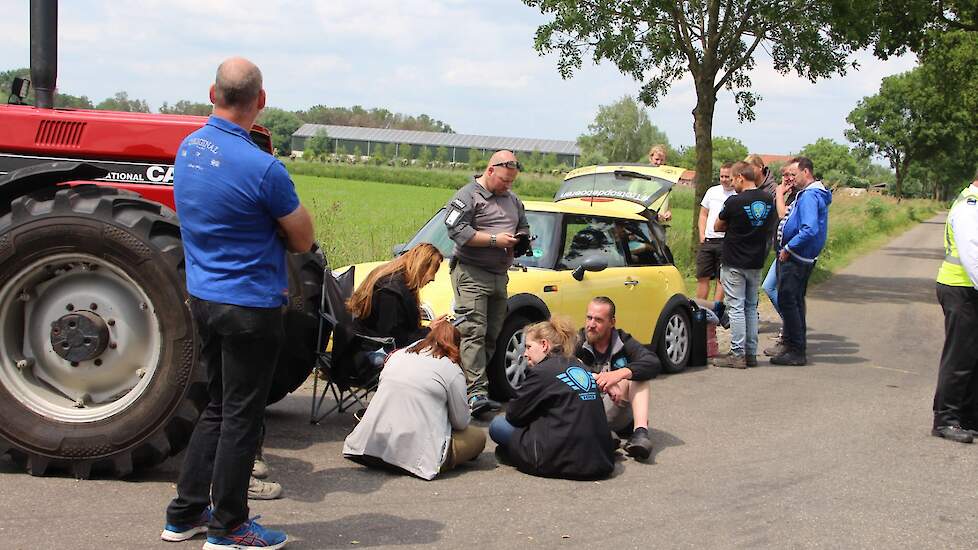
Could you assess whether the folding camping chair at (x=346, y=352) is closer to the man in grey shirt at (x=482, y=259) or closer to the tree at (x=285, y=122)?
the man in grey shirt at (x=482, y=259)

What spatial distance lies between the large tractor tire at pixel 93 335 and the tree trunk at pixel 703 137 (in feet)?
46.0

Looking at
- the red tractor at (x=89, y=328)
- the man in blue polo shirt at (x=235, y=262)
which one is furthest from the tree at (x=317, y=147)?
the man in blue polo shirt at (x=235, y=262)

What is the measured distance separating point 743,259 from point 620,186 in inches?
140

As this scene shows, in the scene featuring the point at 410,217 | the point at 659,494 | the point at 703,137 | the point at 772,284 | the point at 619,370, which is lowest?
the point at 659,494

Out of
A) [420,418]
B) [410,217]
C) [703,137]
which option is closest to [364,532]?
[420,418]

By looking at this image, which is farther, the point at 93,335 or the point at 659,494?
the point at 659,494

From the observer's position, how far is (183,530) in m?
4.80

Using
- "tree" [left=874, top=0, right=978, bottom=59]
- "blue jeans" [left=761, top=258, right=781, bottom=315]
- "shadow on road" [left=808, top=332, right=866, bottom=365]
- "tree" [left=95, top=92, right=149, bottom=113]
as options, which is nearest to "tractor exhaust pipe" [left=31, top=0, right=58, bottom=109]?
"tree" [left=95, top=92, right=149, bottom=113]

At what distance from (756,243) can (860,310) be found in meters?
6.89

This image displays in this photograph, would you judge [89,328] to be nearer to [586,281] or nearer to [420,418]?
[420,418]

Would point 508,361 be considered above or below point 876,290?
above

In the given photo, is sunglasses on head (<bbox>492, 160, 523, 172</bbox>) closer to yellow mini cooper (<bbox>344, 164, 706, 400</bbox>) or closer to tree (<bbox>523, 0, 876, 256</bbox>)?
yellow mini cooper (<bbox>344, 164, 706, 400</bbox>)

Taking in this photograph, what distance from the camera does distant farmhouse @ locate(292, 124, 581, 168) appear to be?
14975 cm

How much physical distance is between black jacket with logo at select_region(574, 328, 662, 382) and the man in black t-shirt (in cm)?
376
